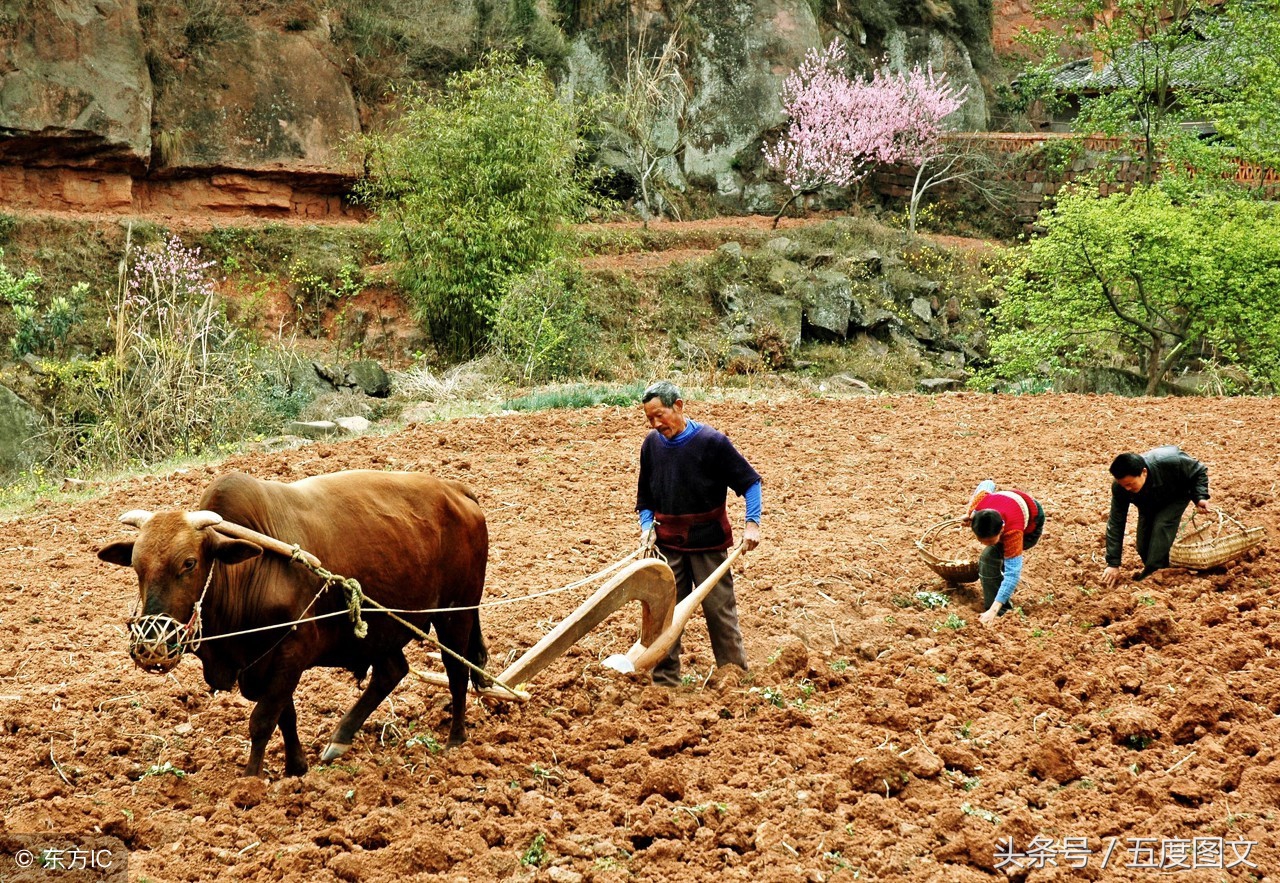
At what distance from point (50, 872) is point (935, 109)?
33.6 meters

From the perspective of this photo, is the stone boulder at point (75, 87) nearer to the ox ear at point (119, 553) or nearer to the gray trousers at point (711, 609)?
the ox ear at point (119, 553)

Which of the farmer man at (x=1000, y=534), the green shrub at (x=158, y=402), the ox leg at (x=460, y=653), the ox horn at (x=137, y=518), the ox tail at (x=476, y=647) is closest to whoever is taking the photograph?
the ox horn at (x=137, y=518)

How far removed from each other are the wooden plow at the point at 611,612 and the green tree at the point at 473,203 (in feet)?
51.8

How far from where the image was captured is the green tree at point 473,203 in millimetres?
21781

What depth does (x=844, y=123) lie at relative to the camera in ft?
109

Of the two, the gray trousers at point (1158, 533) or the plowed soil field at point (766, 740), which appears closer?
the plowed soil field at point (766, 740)

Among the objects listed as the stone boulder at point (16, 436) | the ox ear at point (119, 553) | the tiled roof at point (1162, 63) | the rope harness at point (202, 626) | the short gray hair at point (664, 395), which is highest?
the tiled roof at point (1162, 63)

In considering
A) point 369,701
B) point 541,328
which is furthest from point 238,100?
point 369,701

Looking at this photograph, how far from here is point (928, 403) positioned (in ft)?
52.1

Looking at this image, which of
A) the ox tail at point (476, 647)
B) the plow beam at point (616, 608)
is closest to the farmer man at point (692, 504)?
the plow beam at point (616, 608)

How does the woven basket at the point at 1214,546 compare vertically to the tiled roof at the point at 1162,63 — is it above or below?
below

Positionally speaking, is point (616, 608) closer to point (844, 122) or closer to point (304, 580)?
point (304, 580)

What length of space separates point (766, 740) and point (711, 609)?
3.68 feet

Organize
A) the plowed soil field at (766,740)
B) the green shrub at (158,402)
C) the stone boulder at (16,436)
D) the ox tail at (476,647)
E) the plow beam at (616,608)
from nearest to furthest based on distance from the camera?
the plowed soil field at (766,740), the plow beam at (616,608), the ox tail at (476,647), the green shrub at (158,402), the stone boulder at (16,436)
